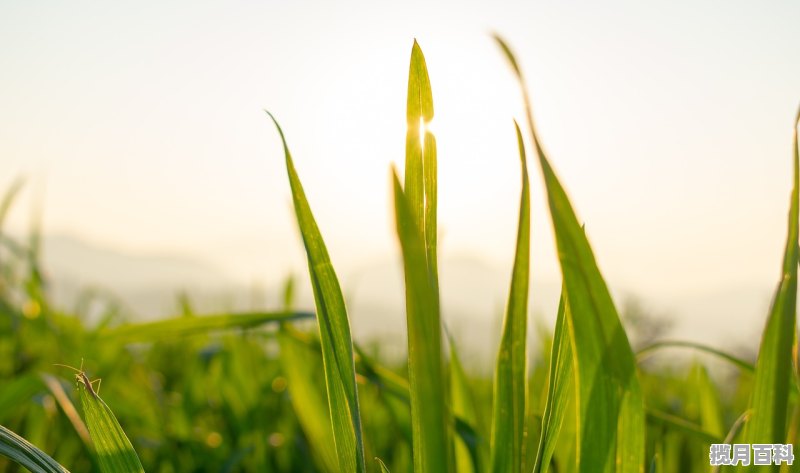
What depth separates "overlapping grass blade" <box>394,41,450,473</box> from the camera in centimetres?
33

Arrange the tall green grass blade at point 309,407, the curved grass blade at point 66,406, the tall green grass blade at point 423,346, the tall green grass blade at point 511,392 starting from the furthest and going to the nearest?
1. the tall green grass blade at point 309,407
2. the curved grass blade at point 66,406
3. the tall green grass blade at point 511,392
4. the tall green grass blade at point 423,346

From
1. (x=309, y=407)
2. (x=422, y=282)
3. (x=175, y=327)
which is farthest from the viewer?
(x=309, y=407)

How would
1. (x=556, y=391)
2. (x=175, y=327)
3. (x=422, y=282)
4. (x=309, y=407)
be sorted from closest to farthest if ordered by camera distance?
1. (x=422, y=282)
2. (x=556, y=391)
3. (x=175, y=327)
4. (x=309, y=407)

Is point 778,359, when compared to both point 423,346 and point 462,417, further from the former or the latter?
point 462,417

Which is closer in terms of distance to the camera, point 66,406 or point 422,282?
point 422,282

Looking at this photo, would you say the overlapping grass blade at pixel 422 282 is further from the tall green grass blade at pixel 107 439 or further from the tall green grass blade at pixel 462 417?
the tall green grass blade at pixel 462 417

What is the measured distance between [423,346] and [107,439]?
20cm

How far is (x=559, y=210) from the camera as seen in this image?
361 mm

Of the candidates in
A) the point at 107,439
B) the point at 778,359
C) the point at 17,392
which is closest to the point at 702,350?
the point at 778,359

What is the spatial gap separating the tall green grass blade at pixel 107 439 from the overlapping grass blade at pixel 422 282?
0.16 m

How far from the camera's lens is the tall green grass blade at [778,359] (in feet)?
1.26

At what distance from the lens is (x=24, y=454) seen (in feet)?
1.23

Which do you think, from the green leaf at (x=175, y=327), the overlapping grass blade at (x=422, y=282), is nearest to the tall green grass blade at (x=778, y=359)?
the overlapping grass blade at (x=422, y=282)

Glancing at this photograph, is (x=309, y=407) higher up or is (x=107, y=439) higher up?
(x=107, y=439)
